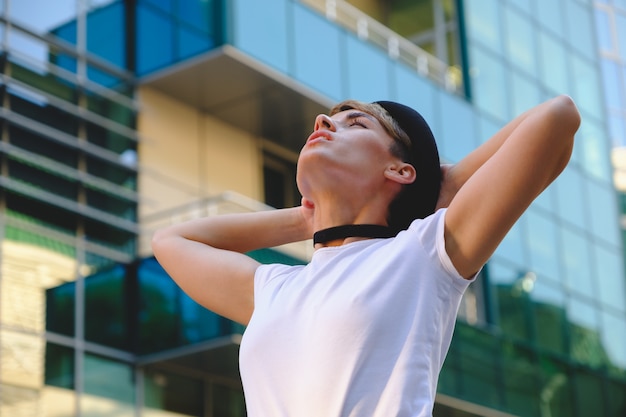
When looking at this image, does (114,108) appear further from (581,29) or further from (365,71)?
(581,29)

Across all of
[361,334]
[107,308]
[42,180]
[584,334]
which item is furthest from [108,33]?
[361,334]

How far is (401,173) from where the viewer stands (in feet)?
10.5

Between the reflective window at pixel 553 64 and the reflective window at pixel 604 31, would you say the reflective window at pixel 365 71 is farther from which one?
the reflective window at pixel 604 31

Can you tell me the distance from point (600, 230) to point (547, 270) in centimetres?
279

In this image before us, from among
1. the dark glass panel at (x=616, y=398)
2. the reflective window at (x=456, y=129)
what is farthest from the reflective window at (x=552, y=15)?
the dark glass panel at (x=616, y=398)

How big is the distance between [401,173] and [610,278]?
2276 centimetres

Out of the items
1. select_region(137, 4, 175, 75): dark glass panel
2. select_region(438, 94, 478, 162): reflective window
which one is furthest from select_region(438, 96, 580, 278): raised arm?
select_region(438, 94, 478, 162): reflective window

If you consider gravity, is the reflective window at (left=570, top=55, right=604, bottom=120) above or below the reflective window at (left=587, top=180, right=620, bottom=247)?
above

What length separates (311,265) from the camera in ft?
10.3

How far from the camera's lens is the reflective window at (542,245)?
2289 centimetres

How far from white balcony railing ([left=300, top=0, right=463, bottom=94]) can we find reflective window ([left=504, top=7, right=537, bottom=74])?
174cm

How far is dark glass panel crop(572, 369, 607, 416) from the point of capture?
23.1 m

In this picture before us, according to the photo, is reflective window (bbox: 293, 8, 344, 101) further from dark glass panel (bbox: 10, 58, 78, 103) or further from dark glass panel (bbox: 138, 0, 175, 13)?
dark glass panel (bbox: 10, 58, 78, 103)

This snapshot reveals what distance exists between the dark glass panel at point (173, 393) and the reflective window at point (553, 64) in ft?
34.9
